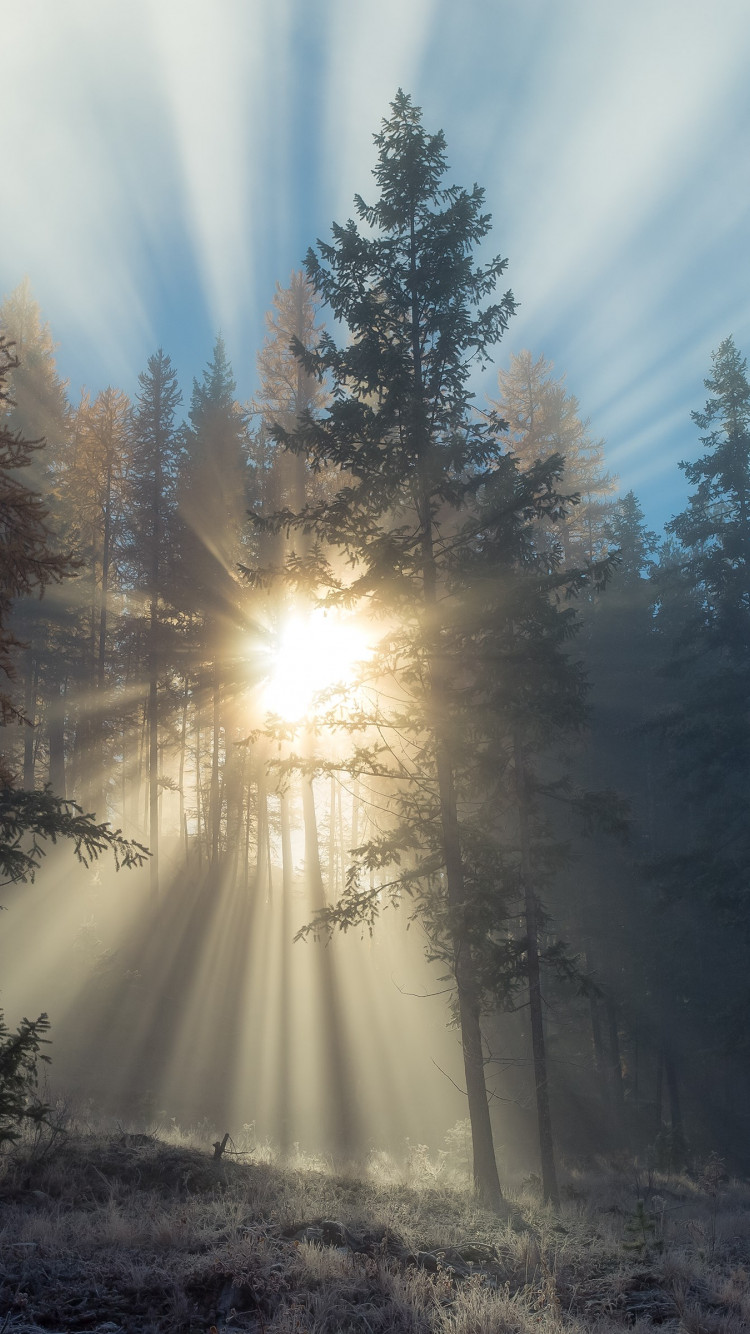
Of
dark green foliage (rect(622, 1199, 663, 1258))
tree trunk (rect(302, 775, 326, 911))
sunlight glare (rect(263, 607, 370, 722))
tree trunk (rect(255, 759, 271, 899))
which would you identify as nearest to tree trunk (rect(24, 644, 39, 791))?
tree trunk (rect(255, 759, 271, 899))

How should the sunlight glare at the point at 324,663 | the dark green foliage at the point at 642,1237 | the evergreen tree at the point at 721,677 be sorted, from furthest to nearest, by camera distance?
1. the evergreen tree at the point at 721,677
2. the sunlight glare at the point at 324,663
3. the dark green foliage at the point at 642,1237

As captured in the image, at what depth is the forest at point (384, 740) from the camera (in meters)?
11.1

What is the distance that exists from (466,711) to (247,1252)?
24.5 ft

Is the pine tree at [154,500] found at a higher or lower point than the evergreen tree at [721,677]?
higher

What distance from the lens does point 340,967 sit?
25281 mm

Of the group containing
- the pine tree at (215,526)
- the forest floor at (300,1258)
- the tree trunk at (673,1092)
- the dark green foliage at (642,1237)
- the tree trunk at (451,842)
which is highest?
the pine tree at (215,526)

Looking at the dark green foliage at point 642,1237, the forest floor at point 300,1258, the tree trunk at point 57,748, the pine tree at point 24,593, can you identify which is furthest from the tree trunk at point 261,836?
the dark green foliage at point 642,1237

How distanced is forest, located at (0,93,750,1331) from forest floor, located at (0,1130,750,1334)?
124 cm

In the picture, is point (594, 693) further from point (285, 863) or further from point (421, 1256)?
point (421, 1256)

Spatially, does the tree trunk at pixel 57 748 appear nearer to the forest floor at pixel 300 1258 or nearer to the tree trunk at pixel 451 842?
the forest floor at pixel 300 1258

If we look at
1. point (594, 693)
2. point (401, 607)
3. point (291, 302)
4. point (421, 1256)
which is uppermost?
point (291, 302)

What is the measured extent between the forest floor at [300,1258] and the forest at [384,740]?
1.24 m

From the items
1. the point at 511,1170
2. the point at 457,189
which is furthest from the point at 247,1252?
the point at 511,1170

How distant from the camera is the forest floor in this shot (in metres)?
4.76
